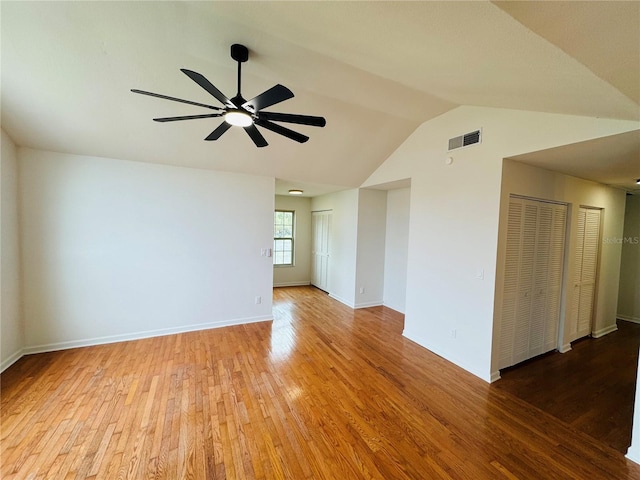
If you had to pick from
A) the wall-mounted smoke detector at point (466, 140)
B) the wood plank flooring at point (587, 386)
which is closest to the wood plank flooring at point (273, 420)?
the wood plank flooring at point (587, 386)

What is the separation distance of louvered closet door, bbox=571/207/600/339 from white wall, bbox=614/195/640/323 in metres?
1.62

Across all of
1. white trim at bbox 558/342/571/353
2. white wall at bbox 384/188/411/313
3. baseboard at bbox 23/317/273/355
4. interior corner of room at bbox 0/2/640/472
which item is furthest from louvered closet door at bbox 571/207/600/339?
baseboard at bbox 23/317/273/355

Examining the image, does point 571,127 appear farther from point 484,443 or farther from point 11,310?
point 11,310

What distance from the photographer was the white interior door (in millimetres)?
6230

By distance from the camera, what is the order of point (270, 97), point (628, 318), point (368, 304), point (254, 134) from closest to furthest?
point (270, 97), point (254, 134), point (628, 318), point (368, 304)

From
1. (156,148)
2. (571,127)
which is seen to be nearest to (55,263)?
(156,148)

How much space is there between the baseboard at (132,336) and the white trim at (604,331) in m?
5.10

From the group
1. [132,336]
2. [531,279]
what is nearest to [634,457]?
[531,279]

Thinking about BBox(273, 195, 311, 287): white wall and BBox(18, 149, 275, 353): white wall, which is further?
BBox(273, 195, 311, 287): white wall

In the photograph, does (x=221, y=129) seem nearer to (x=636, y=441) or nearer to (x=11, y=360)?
(x=11, y=360)

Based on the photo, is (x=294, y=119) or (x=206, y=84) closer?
(x=206, y=84)

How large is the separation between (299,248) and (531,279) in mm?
4975

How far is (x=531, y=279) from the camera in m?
3.08

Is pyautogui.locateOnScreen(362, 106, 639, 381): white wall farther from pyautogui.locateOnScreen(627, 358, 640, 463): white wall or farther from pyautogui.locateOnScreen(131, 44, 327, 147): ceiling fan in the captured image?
pyautogui.locateOnScreen(131, 44, 327, 147): ceiling fan
